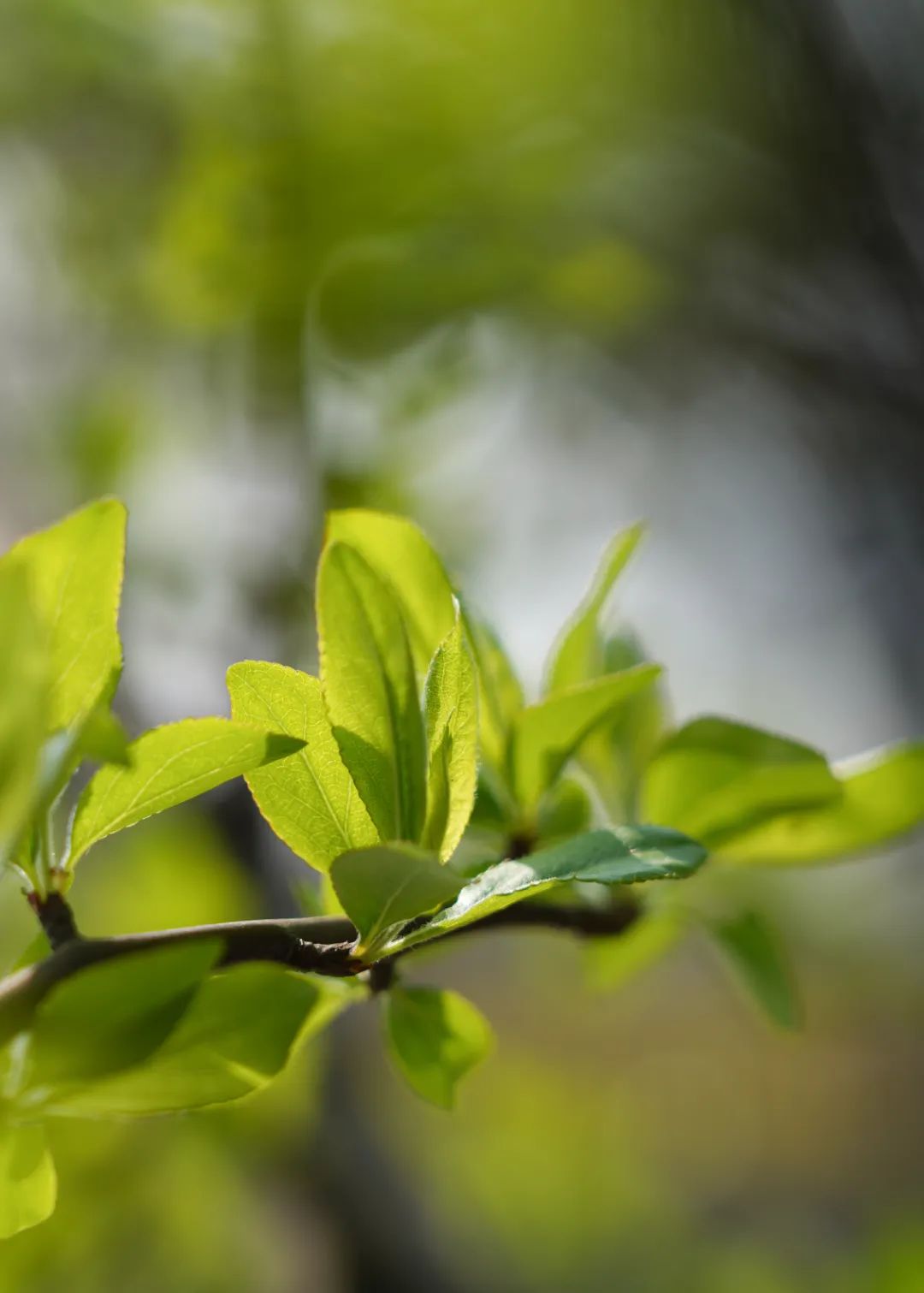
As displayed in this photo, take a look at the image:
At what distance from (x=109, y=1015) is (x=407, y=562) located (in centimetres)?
18

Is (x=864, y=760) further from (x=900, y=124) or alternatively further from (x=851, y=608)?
(x=851, y=608)

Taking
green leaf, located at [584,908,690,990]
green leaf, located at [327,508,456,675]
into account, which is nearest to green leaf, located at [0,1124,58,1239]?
green leaf, located at [327,508,456,675]

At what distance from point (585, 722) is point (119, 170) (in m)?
1.16

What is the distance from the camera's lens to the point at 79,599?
0.90ft

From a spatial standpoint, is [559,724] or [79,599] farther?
[559,724]

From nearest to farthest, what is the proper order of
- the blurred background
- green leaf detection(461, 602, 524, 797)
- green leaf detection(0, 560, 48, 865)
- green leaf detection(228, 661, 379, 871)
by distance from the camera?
green leaf detection(0, 560, 48, 865)
green leaf detection(228, 661, 379, 871)
green leaf detection(461, 602, 524, 797)
the blurred background

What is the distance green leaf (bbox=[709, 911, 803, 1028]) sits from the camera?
476mm

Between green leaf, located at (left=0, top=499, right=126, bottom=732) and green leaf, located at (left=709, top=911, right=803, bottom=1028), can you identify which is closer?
green leaf, located at (left=0, top=499, right=126, bottom=732)

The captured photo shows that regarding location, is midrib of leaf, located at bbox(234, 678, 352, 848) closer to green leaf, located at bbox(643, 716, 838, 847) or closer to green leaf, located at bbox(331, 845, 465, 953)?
green leaf, located at bbox(331, 845, 465, 953)

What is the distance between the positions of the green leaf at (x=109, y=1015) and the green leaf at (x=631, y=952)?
1.08ft

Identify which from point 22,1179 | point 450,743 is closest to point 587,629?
point 450,743

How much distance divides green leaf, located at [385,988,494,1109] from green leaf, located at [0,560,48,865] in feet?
0.64

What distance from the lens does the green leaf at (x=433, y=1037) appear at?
13.7 inches

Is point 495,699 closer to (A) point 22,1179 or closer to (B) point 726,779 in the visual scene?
(B) point 726,779
